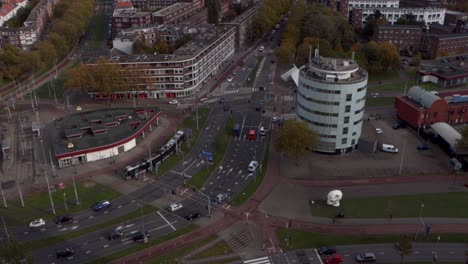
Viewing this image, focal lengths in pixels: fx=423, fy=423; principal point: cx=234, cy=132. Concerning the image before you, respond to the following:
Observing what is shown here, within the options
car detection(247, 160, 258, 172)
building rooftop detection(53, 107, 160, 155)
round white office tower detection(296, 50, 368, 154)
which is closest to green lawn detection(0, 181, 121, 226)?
building rooftop detection(53, 107, 160, 155)

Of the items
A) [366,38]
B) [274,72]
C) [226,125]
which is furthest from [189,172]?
[366,38]

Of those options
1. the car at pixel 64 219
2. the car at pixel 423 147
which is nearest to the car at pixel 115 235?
the car at pixel 64 219

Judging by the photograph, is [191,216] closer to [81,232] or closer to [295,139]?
[81,232]

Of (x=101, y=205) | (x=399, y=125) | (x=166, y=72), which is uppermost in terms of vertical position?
(x=166, y=72)

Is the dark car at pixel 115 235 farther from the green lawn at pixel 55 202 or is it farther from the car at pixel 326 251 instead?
the car at pixel 326 251

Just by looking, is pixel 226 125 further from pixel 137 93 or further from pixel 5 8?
pixel 5 8

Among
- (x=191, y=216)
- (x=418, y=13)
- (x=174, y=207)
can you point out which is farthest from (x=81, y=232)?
(x=418, y=13)
